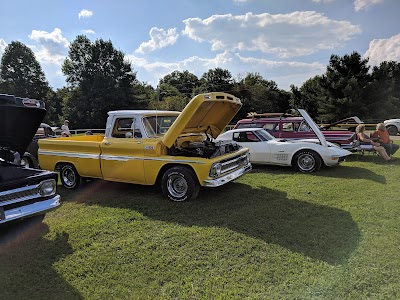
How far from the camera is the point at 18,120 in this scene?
4.84 meters

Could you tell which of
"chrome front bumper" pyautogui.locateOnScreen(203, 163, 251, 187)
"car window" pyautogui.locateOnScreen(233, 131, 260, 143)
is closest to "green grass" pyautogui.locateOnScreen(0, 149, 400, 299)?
"chrome front bumper" pyautogui.locateOnScreen(203, 163, 251, 187)

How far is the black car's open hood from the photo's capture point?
15.1 ft

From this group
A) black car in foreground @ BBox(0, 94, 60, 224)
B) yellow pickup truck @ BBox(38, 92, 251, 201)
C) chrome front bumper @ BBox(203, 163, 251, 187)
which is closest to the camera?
black car in foreground @ BBox(0, 94, 60, 224)

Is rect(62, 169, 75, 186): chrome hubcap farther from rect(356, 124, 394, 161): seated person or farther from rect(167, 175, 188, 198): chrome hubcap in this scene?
rect(356, 124, 394, 161): seated person

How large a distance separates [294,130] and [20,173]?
9601 mm

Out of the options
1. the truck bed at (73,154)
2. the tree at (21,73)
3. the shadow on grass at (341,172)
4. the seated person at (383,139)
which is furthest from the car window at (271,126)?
the tree at (21,73)

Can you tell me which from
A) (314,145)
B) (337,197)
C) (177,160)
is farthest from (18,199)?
(314,145)

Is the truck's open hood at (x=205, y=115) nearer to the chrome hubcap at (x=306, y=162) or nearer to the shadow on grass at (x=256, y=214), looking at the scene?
the shadow on grass at (x=256, y=214)

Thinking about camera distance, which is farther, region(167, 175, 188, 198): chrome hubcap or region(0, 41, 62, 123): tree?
region(0, 41, 62, 123): tree

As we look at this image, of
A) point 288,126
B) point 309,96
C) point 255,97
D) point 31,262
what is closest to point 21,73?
point 255,97

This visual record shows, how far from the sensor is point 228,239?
4.34 m

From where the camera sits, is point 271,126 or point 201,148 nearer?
point 201,148

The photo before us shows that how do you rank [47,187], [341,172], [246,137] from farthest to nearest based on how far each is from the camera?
1. [246,137]
2. [341,172]
3. [47,187]

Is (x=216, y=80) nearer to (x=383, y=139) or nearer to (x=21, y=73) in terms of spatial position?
(x=21, y=73)
